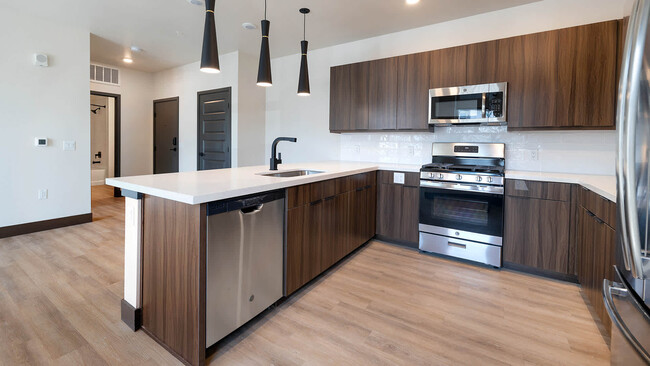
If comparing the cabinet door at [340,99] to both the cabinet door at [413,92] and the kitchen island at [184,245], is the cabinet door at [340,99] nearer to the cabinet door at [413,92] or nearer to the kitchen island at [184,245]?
the cabinet door at [413,92]

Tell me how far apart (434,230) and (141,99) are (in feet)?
20.7

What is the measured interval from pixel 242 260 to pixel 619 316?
1.56 m

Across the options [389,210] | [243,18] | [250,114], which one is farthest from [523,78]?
[250,114]

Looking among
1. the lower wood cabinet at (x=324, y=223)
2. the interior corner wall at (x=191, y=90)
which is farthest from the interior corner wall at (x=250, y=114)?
the lower wood cabinet at (x=324, y=223)

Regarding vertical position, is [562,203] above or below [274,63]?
below

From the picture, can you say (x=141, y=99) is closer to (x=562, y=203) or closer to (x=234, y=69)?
(x=234, y=69)

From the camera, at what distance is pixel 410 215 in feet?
11.0

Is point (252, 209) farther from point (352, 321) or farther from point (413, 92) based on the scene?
point (413, 92)

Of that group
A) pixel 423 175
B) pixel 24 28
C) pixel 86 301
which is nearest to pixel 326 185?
pixel 423 175

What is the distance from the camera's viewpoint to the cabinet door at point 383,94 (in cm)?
359

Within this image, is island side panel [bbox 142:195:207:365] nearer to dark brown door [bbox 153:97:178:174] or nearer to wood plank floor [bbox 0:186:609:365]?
wood plank floor [bbox 0:186:609:365]

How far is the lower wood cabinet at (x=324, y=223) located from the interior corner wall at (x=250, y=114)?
2.58 m

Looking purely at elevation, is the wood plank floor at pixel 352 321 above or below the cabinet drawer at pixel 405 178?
below

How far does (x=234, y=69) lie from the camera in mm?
5055
